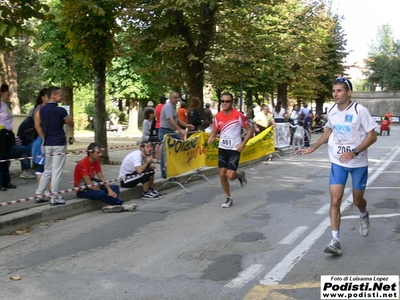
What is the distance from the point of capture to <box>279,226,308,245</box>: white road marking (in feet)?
23.9

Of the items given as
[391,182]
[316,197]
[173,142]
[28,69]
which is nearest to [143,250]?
[316,197]

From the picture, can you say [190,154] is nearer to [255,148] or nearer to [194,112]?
[194,112]

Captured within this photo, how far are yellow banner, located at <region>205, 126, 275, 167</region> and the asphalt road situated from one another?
4.00 m

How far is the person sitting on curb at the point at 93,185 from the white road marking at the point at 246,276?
408cm

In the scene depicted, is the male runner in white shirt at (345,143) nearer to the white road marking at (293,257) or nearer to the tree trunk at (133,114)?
the white road marking at (293,257)

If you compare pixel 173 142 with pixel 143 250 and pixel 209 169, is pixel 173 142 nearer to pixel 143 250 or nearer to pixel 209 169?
pixel 209 169

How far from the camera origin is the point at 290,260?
6.34m

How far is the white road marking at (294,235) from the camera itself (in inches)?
286

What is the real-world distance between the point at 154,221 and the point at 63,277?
3.10 m

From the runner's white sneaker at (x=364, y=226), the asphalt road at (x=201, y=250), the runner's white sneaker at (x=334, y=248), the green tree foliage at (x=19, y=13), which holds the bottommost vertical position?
the asphalt road at (x=201, y=250)

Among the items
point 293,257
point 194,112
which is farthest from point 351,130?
point 194,112

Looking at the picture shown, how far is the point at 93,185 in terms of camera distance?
980cm

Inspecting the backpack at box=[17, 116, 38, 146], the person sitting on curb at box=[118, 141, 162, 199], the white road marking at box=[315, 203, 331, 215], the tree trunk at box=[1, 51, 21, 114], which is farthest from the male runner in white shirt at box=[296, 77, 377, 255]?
the tree trunk at box=[1, 51, 21, 114]

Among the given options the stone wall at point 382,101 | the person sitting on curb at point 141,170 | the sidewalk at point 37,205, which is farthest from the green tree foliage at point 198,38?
the stone wall at point 382,101
